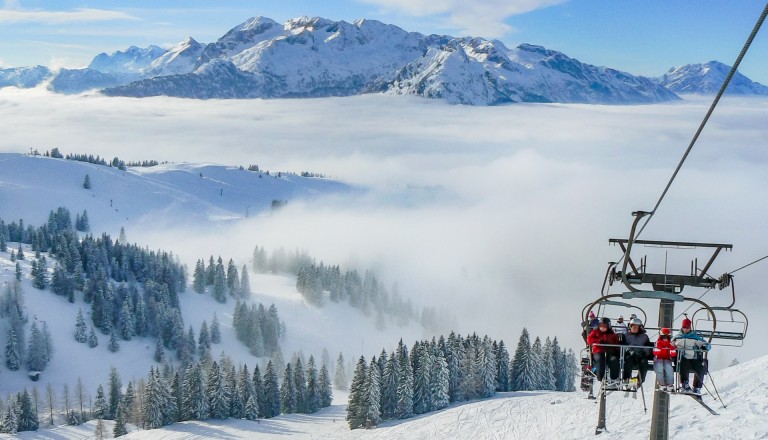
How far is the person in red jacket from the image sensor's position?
19.2 metres

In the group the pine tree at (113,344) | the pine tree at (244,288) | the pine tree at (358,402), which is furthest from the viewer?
the pine tree at (244,288)

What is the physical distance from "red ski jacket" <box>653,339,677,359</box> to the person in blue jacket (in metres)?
0.15

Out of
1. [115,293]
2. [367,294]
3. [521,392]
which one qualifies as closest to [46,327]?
[115,293]

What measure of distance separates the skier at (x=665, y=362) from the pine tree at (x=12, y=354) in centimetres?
13810

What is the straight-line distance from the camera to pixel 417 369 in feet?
277

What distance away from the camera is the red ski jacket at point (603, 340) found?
1922cm

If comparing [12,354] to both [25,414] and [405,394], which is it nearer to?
[25,414]

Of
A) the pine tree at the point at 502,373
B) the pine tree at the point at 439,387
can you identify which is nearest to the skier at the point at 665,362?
the pine tree at the point at 439,387

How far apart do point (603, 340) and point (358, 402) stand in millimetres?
66522

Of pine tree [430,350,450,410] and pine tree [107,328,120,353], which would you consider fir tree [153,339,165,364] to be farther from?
pine tree [430,350,450,410]

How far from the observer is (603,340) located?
63.4 feet

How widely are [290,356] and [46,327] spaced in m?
55.4

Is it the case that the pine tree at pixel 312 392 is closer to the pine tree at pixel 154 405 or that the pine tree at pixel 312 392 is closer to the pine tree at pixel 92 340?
the pine tree at pixel 154 405

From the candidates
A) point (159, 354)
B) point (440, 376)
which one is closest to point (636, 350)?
point (440, 376)
